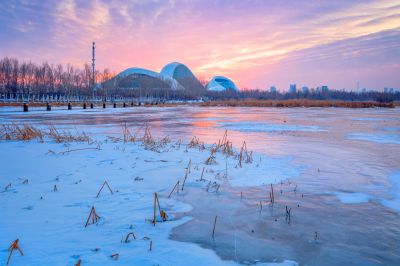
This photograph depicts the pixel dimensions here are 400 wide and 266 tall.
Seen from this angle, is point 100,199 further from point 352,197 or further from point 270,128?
point 270,128

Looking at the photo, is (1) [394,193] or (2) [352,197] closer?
(2) [352,197]

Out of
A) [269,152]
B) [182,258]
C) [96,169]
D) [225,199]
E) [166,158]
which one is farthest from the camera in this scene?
[269,152]

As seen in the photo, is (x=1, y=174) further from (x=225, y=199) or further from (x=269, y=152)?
(x=269, y=152)

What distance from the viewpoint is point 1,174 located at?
489 centimetres

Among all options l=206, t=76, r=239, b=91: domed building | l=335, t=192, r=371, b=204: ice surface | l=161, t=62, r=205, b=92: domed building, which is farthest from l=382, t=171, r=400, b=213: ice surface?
l=206, t=76, r=239, b=91: domed building

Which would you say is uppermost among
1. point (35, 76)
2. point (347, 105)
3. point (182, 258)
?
point (35, 76)

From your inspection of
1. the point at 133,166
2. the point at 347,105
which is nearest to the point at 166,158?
the point at 133,166

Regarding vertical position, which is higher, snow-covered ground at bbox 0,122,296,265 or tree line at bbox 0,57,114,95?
tree line at bbox 0,57,114,95

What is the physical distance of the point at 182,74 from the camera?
424ft

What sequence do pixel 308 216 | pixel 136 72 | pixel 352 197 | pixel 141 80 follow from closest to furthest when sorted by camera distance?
pixel 308 216 < pixel 352 197 < pixel 141 80 < pixel 136 72

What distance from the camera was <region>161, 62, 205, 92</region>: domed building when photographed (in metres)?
116

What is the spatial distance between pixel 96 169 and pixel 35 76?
64595 millimetres

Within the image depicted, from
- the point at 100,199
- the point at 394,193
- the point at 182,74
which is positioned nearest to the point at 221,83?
the point at 182,74

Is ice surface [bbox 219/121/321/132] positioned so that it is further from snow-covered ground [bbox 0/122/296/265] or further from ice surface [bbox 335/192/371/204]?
ice surface [bbox 335/192/371/204]
